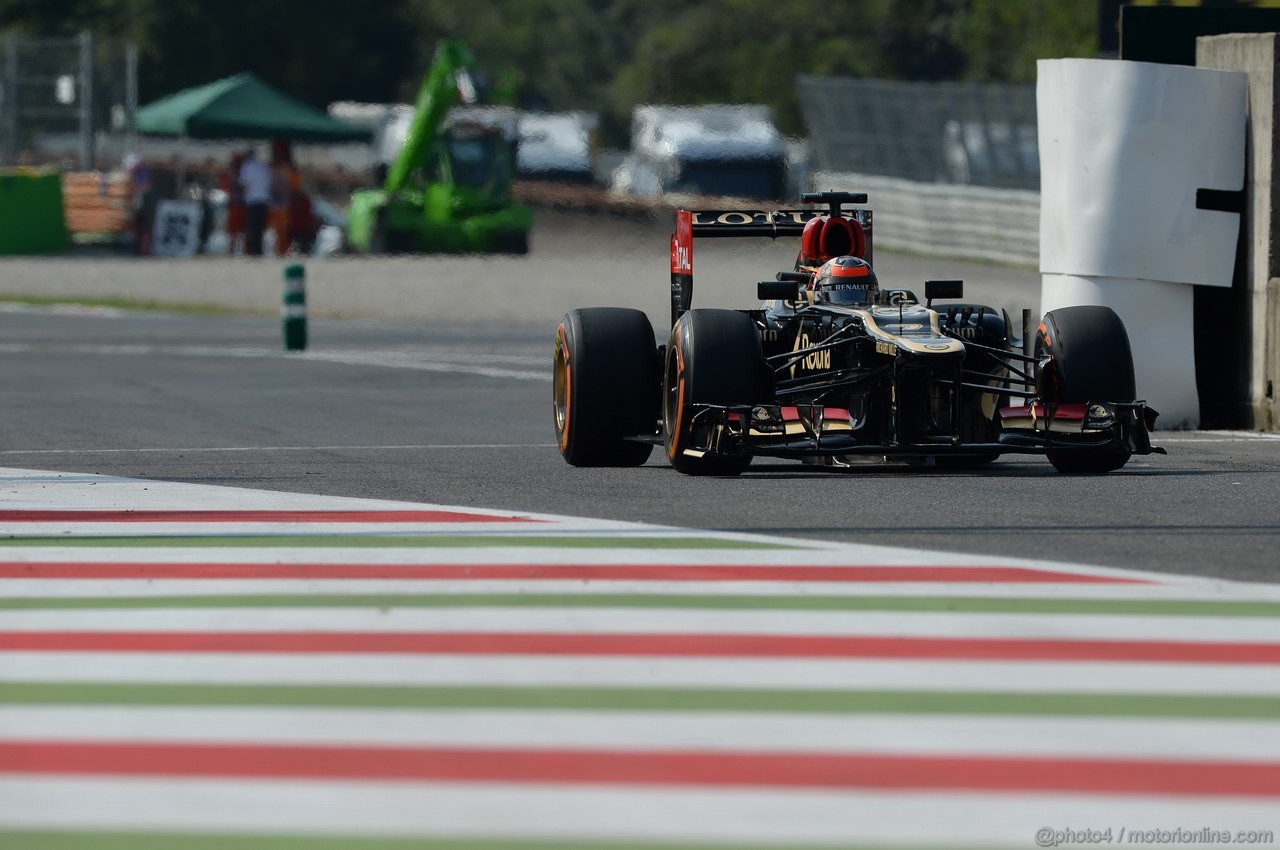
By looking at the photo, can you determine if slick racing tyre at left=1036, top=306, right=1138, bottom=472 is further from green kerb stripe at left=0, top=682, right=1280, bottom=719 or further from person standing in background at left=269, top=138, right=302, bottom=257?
person standing in background at left=269, top=138, right=302, bottom=257

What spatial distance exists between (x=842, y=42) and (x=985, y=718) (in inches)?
2859

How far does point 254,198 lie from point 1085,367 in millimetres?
31318

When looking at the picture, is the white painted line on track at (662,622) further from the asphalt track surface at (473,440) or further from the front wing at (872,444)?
the front wing at (872,444)

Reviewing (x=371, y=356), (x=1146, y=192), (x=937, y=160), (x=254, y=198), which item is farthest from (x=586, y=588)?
(x=254, y=198)

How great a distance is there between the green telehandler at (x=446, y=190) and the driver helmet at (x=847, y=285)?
1166 inches

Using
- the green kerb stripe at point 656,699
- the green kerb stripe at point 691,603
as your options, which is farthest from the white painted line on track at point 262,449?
the green kerb stripe at point 656,699

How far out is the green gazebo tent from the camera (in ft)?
146

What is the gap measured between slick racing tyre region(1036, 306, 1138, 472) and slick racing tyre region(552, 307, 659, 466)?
193 cm

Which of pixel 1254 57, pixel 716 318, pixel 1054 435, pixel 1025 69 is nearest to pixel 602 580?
pixel 716 318

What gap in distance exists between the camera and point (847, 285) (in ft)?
39.3

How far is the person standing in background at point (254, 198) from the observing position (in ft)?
135

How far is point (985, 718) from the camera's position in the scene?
223 inches

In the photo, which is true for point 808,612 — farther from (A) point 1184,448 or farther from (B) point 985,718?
(A) point 1184,448

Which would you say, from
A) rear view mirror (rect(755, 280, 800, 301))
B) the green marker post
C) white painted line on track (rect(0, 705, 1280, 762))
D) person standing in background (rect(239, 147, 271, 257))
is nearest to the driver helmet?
rear view mirror (rect(755, 280, 800, 301))
